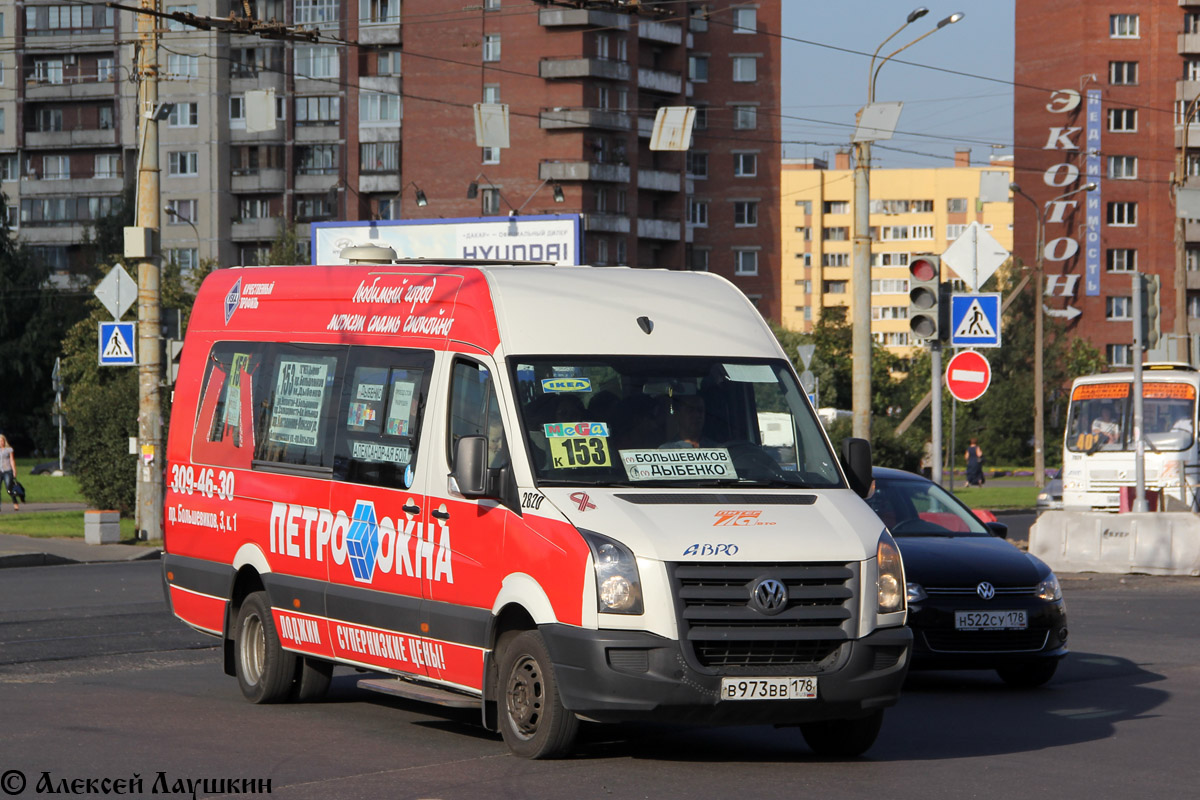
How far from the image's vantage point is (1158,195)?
94.6m

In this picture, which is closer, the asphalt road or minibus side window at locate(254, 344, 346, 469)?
the asphalt road

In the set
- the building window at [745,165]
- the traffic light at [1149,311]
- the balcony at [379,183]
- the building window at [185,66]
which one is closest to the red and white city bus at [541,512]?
the traffic light at [1149,311]

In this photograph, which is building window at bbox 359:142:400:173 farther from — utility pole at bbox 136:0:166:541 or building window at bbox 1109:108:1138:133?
utility pole at bbox 136:0:166:541

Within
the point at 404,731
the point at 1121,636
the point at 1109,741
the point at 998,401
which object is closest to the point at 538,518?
the point at 404,731

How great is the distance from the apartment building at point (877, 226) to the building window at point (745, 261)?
38.2 metres

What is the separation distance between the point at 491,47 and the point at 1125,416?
5748 cm

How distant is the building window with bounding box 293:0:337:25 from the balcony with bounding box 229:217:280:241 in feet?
35.4

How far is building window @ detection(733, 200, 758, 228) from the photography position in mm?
101750

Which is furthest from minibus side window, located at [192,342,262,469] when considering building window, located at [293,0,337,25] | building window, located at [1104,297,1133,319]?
building window, located at [1104,297,1133,319]

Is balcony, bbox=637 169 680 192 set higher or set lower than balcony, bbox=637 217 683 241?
higher

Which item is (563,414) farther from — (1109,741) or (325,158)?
(325,158)

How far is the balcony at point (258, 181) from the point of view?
309 ft

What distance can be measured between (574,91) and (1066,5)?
30.1 meters

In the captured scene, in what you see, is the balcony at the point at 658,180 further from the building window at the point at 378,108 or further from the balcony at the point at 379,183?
the building window at the point at 378,108
